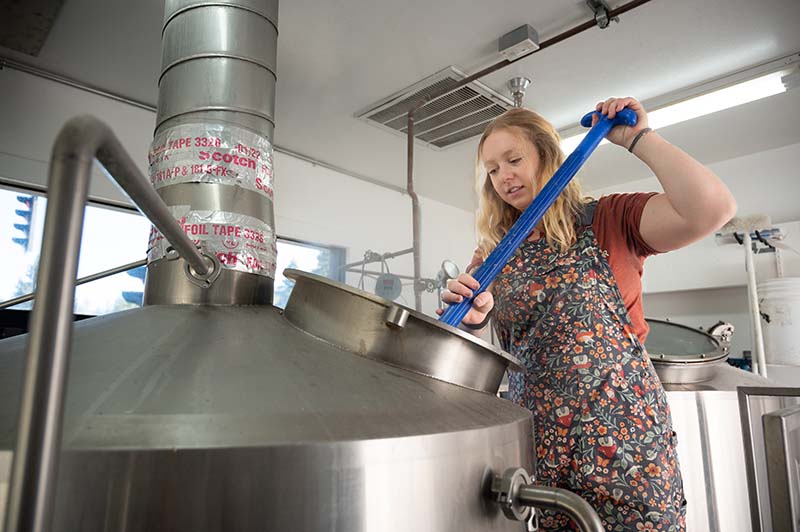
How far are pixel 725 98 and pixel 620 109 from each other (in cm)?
183

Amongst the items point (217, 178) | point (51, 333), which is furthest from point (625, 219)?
point (51, 333)

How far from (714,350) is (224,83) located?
66.8 inches

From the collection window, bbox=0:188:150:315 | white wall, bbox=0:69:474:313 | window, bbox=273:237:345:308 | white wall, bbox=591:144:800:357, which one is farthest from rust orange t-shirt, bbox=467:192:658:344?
white wall, bbox=591:144:800:357

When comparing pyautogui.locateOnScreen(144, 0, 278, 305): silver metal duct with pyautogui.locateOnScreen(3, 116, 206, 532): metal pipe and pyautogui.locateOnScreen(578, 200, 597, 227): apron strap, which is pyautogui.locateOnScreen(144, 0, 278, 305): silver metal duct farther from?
pyautogui.locateOnScreen(578, 200, 597, 227): apron strap

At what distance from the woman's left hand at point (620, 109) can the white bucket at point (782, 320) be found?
243 cm

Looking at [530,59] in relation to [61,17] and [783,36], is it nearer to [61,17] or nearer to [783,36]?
[783,36]

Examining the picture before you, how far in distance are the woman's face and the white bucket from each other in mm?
2410

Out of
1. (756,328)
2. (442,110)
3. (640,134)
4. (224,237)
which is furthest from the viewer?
(756,328)

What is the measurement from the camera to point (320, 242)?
3154mm

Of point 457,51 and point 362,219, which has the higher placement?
point 457,51

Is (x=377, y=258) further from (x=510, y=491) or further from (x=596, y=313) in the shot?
(x=510, y=491)

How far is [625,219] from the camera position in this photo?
907 mm

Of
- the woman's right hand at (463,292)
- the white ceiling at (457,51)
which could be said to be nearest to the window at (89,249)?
the white ceiling at (457,51)

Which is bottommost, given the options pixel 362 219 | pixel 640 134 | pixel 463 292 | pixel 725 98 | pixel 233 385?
pixel 233 385
